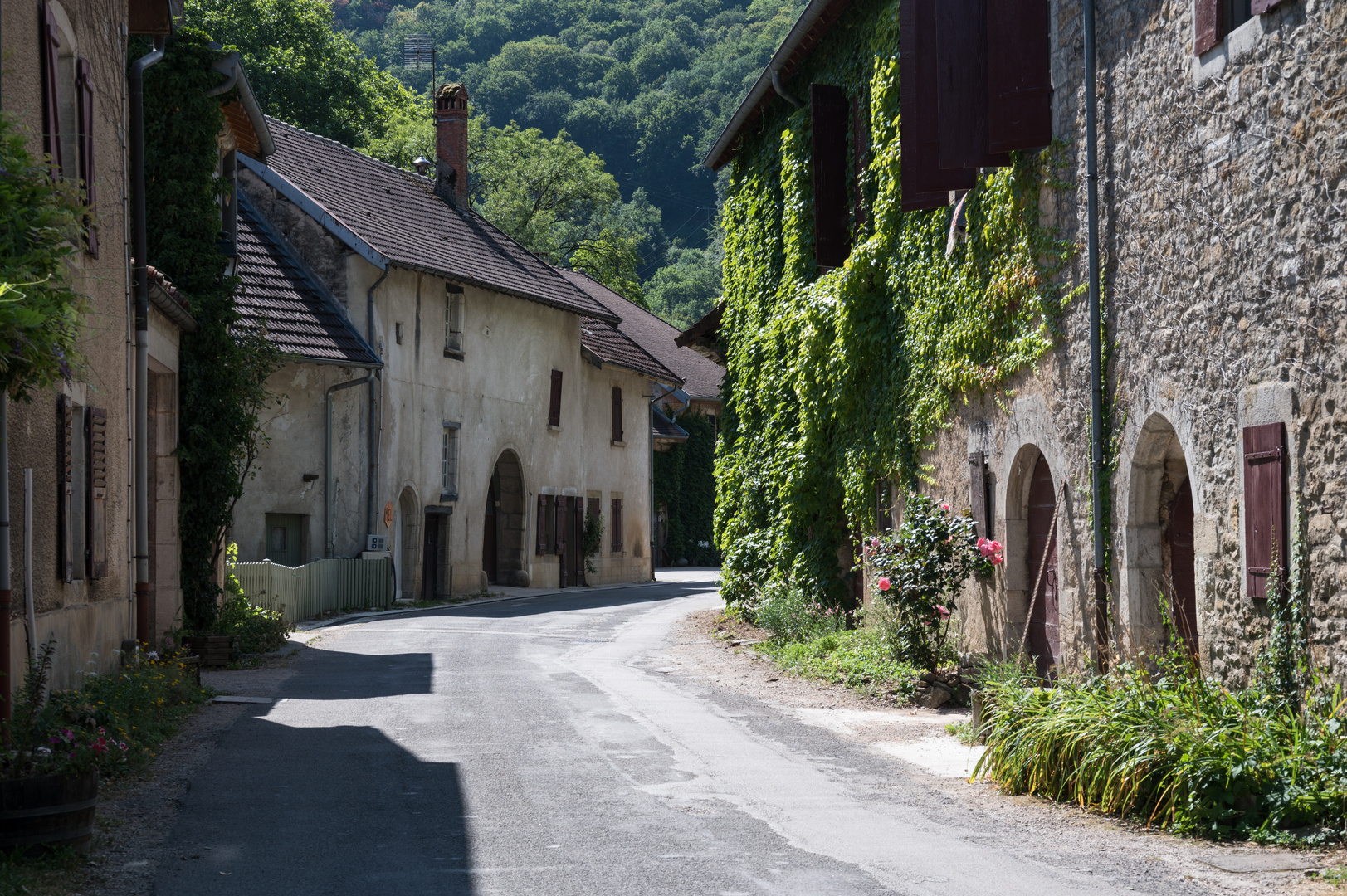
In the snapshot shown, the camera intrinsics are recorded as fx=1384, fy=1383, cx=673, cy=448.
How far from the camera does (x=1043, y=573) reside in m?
11.3

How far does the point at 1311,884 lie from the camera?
5816mm

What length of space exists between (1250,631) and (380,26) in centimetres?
9138

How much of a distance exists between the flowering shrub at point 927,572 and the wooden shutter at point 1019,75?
3.47 meters

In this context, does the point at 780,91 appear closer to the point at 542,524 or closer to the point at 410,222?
the point at 410,222

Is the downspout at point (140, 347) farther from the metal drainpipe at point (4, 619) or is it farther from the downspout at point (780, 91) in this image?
the downspout at point (780, 91)

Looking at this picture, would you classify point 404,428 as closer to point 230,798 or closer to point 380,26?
point 230,798

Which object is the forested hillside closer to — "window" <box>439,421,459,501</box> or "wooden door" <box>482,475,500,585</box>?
"wooden door" <box>482,475,500,585</box>

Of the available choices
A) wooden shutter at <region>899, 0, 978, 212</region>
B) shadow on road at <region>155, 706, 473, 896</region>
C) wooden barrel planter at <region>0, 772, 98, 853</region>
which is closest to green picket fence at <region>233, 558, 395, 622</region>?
shadow on road at <region>155, 706, 473, 896</region>

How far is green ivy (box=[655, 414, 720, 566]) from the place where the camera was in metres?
47.9

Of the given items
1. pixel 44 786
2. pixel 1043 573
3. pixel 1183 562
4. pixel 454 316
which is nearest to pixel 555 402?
pixel 454 316

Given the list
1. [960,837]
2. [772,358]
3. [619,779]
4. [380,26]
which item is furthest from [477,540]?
[380,26]

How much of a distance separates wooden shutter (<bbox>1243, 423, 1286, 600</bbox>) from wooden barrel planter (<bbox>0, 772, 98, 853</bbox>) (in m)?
6.33

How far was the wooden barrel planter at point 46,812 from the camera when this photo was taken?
19.3 feet

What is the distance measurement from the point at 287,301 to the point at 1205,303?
19.0 metres
